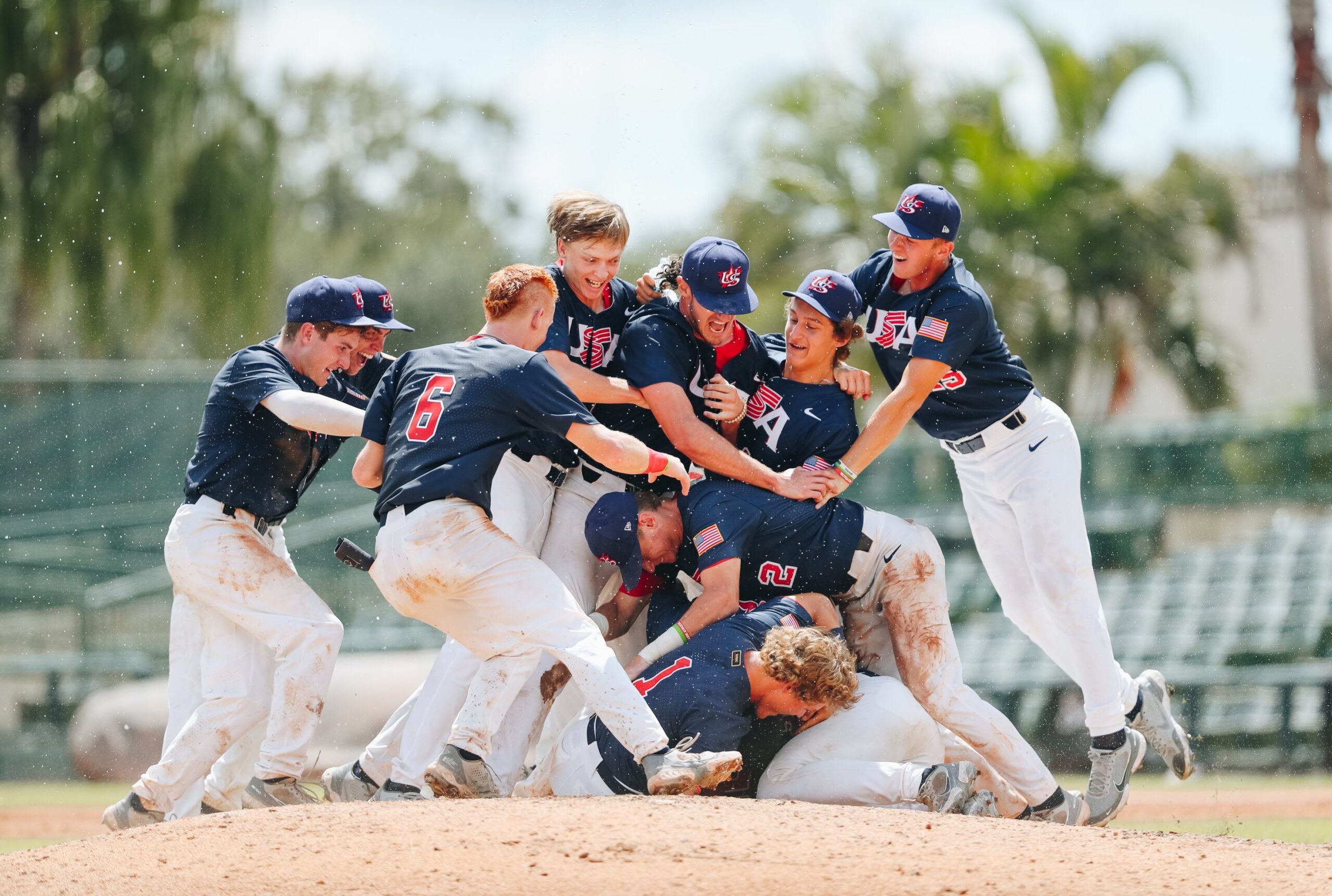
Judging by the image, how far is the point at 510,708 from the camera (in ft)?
17.5

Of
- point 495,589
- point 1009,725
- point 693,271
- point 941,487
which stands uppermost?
point 693,271

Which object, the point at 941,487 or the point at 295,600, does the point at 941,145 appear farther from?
the point at 295,600

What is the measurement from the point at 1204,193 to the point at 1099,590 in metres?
6.35

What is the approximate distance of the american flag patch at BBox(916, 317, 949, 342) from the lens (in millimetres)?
5672

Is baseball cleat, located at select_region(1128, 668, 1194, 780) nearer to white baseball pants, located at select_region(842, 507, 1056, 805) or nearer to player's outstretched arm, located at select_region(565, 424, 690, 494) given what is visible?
white baseball pants, located at select_region(842, 507, 1056, 805)

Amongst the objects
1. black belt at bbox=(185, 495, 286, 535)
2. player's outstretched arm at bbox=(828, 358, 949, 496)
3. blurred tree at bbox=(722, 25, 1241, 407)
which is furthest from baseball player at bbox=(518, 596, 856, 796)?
blurred tree at bbox=(722, 25, 1241, 407)

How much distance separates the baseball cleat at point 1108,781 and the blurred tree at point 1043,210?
11.6 metres

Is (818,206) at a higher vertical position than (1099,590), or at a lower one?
higher

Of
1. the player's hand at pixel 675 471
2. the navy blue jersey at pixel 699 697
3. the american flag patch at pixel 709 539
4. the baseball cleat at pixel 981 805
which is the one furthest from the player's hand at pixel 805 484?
the baseball cleat at pixel 981 805

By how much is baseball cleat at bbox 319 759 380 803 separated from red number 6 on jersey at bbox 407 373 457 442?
1.56 m

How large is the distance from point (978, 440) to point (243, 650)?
322 centimetres

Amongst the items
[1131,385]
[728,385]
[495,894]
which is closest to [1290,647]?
[1131,385]

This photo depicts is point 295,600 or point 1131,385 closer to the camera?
point 295,600

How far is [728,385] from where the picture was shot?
220 inches
